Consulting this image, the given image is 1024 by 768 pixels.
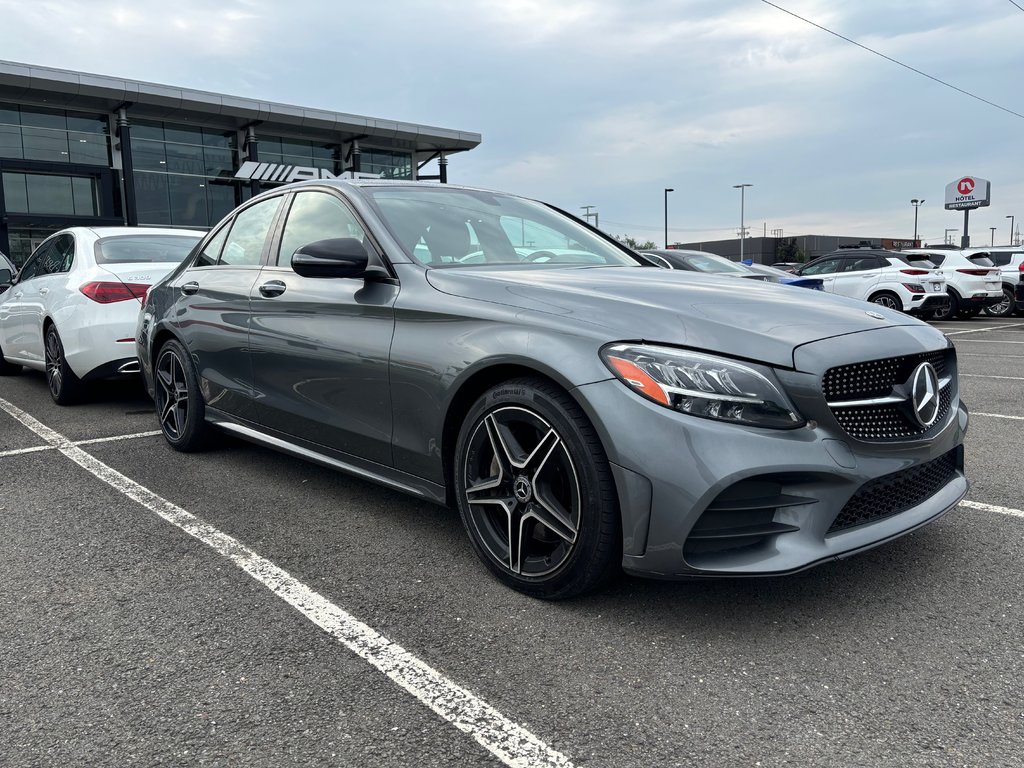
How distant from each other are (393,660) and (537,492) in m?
0.68

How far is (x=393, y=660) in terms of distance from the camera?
2373mm

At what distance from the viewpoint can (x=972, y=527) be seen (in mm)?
3367

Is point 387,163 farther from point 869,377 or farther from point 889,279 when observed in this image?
point 869,377

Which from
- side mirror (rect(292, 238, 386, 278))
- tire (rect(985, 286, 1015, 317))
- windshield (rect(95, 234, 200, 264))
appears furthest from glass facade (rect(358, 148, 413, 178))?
side mirror (rect(292, 238, 386, 278))

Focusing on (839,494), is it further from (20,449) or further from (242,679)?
(20,449)

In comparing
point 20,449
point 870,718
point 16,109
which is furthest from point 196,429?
point 16,109

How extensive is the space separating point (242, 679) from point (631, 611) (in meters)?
1.20

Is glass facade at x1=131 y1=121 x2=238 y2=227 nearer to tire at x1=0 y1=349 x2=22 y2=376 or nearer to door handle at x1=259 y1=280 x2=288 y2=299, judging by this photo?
tire at x1=0 y1=349 x2=22 y2=376

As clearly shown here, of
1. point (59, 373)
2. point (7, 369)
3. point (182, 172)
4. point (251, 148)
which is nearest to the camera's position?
point (59, 373)

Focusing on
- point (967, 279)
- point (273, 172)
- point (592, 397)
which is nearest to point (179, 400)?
point (592, 397)

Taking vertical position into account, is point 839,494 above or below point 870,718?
above

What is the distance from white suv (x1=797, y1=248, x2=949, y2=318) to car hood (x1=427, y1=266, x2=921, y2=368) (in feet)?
44.8

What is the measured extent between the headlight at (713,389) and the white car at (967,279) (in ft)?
53.3

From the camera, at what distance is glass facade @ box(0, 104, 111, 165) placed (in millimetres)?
31219
